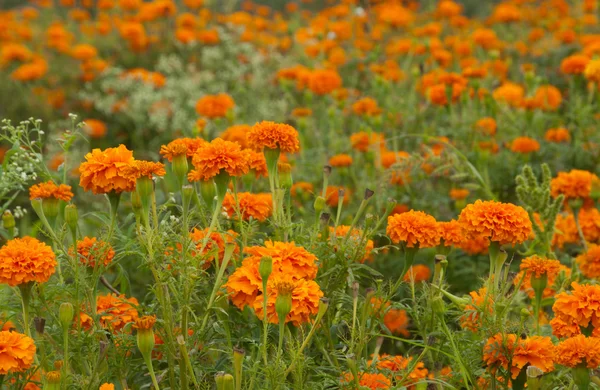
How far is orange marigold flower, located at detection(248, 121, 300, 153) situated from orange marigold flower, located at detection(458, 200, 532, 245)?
430mm

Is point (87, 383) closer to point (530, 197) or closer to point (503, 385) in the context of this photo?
point (503, 385)

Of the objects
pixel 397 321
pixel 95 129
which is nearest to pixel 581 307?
pixel 397 321

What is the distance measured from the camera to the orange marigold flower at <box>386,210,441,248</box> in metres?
1.72

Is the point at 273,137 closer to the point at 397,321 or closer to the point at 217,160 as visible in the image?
the point at 217,160

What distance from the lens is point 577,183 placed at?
8.26 ft

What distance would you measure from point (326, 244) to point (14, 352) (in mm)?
666

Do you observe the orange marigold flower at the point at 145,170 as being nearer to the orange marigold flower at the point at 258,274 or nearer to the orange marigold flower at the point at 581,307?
the orange marigold flower at the point at 258,274

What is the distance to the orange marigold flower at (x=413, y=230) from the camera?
1.72 m

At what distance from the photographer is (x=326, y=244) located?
1771mm

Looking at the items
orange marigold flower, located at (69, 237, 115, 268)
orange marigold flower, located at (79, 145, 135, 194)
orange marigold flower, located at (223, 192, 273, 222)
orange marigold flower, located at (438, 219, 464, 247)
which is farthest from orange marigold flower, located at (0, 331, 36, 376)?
orange marigold flower, located at (438, 219, 464, 247)

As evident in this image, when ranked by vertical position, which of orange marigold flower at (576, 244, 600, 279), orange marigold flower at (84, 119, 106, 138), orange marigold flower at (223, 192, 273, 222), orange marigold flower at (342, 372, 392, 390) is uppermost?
orange marigold flower at (223, 192, 273, 222)

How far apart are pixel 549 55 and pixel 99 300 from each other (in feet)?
12.2

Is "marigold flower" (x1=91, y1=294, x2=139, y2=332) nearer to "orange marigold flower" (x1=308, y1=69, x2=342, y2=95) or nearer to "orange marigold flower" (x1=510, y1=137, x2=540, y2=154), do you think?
"orange marigold flower" (x1=510, y1=137, x2=540, y2=154)

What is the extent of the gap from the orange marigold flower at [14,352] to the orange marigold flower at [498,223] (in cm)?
89
